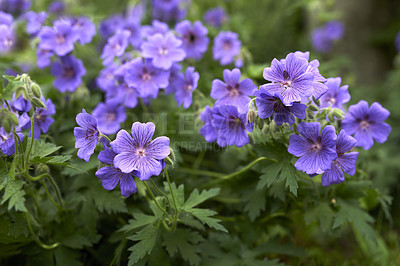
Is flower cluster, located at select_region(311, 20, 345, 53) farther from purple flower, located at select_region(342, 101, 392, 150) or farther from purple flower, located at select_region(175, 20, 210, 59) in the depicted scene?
purple flower, located at select_region(342, 101, 392, 150)

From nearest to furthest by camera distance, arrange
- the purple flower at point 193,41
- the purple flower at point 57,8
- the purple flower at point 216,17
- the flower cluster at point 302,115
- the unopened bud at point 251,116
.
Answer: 1. the flower cluster at point 302,115
2. the unopened bud at point 251,116
3. the purple flower at point 193,41
4. the purple flower at point 57,8
5. the purple flower at point 216,17

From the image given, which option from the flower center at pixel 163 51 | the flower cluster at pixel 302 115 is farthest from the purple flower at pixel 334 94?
the flower center at pixel 163 51

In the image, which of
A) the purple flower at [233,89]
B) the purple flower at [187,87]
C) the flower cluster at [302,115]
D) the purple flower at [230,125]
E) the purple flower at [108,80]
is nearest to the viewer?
the flower cluster at [302,115]

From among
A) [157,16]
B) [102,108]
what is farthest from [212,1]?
[102,108]

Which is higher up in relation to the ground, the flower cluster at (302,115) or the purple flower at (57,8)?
the flower cluster at (302,115)

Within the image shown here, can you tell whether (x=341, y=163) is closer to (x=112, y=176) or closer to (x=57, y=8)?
(x=112, y=176)

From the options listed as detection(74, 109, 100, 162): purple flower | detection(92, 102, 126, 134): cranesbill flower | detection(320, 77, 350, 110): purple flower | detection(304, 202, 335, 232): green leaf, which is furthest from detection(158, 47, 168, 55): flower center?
detection(304, 202, 335, 232): green leaf

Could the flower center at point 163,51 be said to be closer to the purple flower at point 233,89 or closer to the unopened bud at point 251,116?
the purple flower at point 233,89
